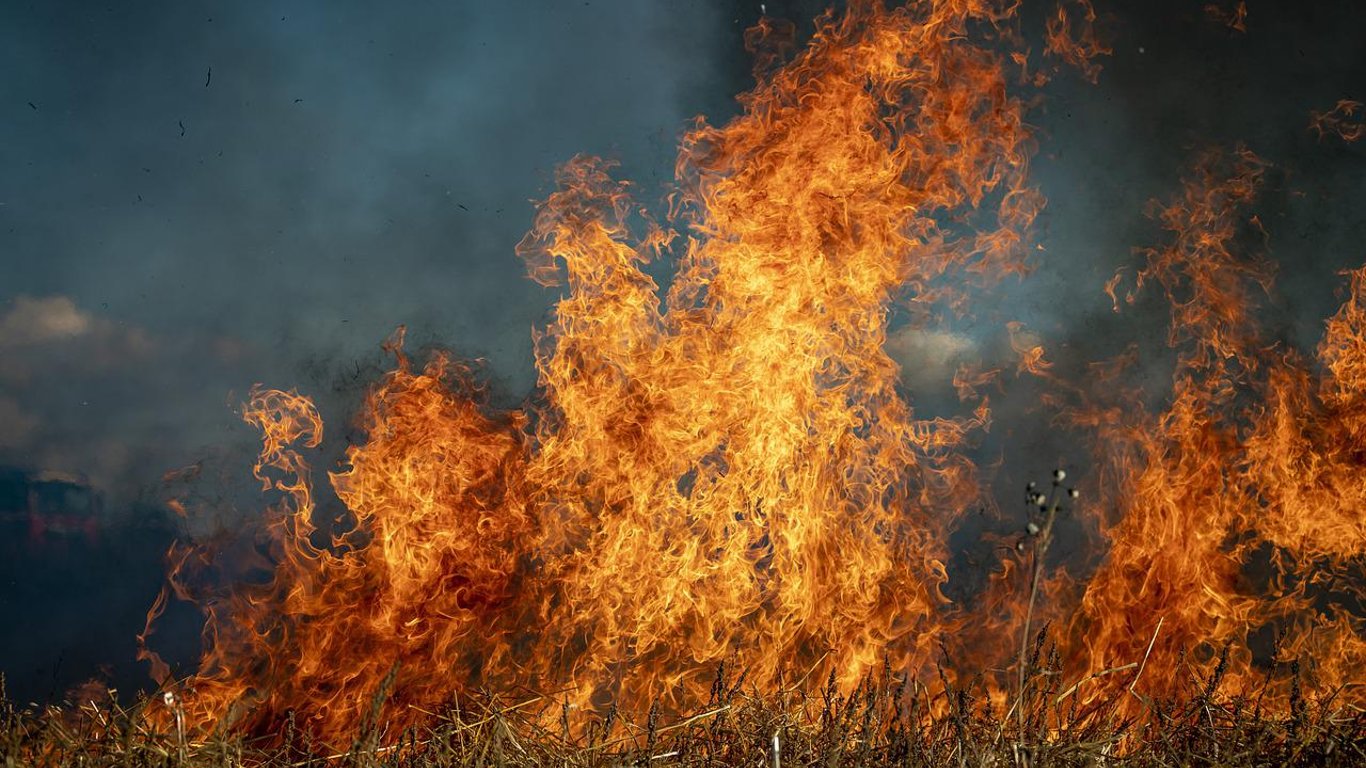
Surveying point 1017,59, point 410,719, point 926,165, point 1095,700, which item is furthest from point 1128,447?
point 410,719

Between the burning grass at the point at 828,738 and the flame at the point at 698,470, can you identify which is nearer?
the burning grass at the point at 828,738

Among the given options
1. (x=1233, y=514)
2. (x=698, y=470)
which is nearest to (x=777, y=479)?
(x=698, y=470)

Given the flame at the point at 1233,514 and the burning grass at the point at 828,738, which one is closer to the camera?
the burning grass at the point at 828,738

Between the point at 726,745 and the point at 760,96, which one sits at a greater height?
the point at 760,96

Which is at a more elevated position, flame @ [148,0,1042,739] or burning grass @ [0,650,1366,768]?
flame @ [148,0,1042,739]

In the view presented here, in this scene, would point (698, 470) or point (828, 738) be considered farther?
point (698, 470)

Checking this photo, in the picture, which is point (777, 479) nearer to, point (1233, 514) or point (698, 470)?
point (698, 470)

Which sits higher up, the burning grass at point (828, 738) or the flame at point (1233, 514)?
the flame at point (1233, 514)

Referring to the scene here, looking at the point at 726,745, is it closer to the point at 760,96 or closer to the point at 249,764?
the point at 249,764

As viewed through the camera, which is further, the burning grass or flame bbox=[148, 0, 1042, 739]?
flame bbox=[148, 0, 1042, 739]

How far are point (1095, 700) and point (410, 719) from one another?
6.11m

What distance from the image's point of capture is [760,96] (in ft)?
31.3

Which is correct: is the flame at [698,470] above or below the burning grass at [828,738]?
above

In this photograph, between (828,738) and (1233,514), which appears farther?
Result: (1233,514)
